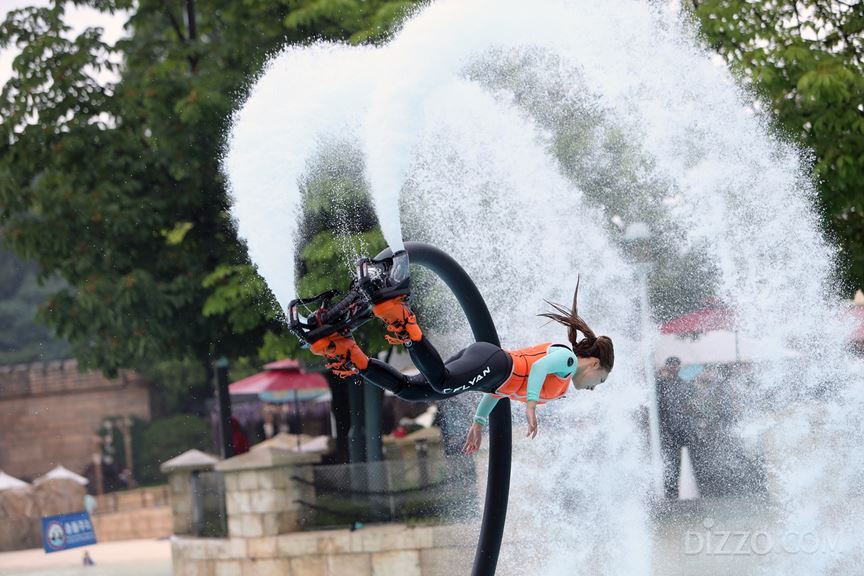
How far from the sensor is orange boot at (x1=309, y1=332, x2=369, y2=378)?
710 centimetres

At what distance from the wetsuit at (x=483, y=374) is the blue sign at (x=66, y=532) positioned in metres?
13.5

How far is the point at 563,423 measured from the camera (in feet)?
42.7

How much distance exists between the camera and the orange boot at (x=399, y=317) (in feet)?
23.1

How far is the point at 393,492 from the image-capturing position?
15.0 metres

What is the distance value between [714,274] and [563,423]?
2471 mm

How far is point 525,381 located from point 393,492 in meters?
7.10

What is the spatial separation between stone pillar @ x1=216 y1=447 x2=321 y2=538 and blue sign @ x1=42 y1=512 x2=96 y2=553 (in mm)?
6043

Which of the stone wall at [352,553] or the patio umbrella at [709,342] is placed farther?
the stone wall at [352,553]

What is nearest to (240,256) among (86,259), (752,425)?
(86,259)

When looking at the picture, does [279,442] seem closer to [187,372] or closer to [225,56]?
[225,56]

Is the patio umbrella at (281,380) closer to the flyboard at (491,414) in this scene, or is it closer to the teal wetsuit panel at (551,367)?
the flyboard at (491,414)

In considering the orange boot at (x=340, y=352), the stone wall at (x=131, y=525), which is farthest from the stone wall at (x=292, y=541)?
the stone wall at (x=131, y=525)

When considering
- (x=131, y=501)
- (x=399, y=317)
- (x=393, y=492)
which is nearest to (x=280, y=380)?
(x=131, y=501)

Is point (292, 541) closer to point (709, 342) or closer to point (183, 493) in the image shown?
point (183, 493)
